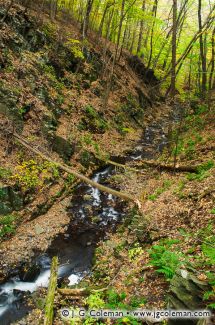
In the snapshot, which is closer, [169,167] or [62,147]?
[169,167]

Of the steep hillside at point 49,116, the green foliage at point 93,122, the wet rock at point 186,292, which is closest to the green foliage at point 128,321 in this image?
the wet rock at point 186,292

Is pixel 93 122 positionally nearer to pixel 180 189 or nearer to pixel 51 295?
pixel 180 189

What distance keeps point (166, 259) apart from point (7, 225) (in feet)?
20.3

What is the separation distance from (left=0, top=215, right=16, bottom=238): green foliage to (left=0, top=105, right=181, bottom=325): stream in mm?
1460

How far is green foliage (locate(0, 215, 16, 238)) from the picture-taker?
1021 cm

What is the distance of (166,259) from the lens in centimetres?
688

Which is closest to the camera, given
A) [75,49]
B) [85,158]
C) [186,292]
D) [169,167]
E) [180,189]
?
[186,292]

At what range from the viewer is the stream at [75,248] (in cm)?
838

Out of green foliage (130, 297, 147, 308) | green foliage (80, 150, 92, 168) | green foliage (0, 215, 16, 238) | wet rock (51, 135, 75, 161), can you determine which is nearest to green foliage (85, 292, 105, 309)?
green foliage (130, 297, 147, 308)

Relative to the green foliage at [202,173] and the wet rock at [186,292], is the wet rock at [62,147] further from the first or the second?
the wet rock at [186,292]

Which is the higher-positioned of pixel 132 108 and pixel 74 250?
pixel 132 108

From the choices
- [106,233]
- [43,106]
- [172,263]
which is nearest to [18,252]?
[106,233]

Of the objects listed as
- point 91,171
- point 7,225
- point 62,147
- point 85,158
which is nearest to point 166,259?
point 7,225

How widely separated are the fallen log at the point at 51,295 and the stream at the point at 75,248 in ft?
1.21
